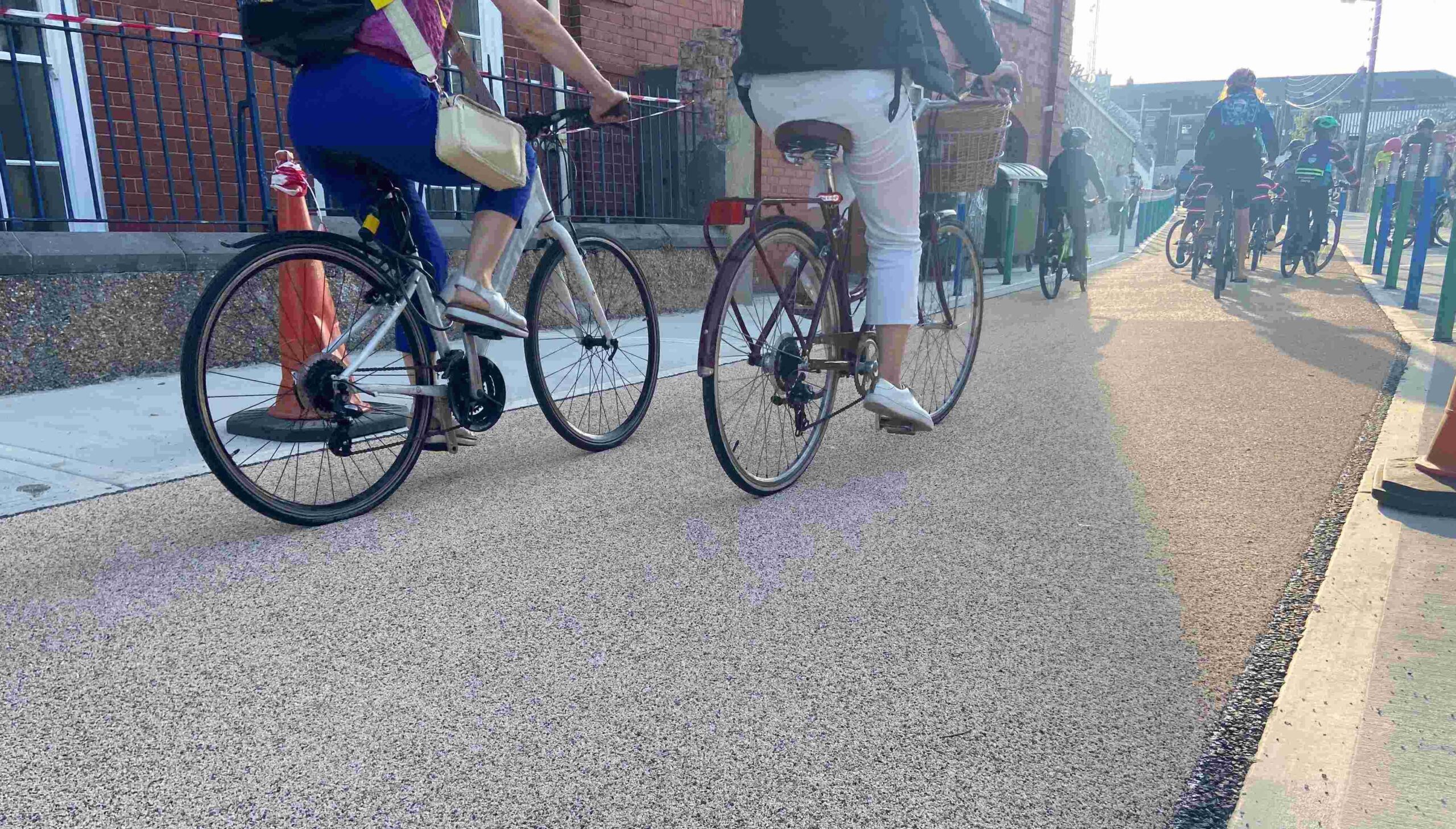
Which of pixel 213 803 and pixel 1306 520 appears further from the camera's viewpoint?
pixel 1306 520

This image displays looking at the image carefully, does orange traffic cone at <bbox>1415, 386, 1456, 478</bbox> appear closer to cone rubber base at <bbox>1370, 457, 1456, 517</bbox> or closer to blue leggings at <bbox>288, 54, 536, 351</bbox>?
cone rubber base at <bbox>1370, 457, 1456, 517</bbox>

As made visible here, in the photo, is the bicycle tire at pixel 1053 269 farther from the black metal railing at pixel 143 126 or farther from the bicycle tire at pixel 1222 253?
the black metal railing at pixel 143 126

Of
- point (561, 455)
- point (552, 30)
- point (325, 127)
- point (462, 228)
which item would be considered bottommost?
point (561, 455)

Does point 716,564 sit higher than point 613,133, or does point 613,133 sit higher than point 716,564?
point 613,133

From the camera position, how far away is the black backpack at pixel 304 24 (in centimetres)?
233

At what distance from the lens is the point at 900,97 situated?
2.83 m

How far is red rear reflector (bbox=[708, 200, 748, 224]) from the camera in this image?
8.45 ft

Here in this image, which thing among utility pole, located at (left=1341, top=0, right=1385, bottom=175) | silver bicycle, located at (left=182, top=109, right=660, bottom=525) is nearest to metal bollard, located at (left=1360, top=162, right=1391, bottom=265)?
silver bicycle, located at (left=182, top=109, right=660, bottom=525)

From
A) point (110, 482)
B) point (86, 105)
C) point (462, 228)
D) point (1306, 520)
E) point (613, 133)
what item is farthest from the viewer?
point (613, 133)

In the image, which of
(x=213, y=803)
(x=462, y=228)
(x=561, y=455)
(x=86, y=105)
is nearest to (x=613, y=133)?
(x=462, y=228)

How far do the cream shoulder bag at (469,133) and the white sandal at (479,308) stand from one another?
31cm

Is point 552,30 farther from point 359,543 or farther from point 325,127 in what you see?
point 359,543

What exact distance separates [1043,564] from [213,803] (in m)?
1.91

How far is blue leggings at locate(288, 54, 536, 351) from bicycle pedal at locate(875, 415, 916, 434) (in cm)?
159
